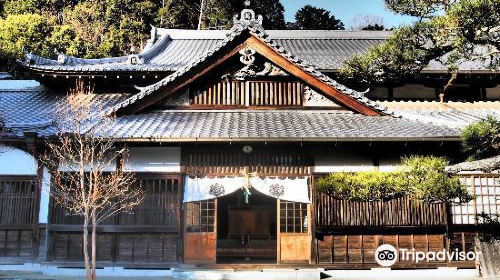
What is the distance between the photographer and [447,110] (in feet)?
49.8

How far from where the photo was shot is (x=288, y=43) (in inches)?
875

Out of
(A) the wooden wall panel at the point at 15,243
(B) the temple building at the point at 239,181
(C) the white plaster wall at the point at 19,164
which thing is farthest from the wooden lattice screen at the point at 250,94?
(A) the wooden wall panel at the point at 15,243

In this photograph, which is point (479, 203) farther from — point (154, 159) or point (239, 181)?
point (154, 159)

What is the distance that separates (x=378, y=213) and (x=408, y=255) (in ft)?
4.68

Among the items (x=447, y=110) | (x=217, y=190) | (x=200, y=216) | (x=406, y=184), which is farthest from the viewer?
(x=447, y=110)

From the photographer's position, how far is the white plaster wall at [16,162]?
12289mm

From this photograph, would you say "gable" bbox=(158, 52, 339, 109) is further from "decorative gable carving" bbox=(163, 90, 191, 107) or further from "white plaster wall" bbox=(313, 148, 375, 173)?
"white plaster wall" bbox=(313, 148, 375, 173)

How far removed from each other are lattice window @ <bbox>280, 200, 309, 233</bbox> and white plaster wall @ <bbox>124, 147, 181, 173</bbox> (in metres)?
3.21

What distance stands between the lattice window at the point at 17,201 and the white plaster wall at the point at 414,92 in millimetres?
12534

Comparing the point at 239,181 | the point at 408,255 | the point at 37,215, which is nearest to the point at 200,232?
the point at 239,181

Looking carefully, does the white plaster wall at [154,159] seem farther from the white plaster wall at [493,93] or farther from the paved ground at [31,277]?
the white plaster wall at [493,93]

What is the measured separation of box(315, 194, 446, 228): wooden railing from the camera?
468 inches

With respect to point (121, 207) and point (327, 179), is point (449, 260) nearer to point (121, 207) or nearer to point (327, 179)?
point (327, 179)

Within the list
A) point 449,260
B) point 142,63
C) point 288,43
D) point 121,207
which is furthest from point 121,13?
point 449,260
